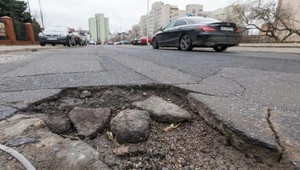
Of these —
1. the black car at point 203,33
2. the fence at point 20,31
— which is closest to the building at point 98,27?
the fence at point 20,31

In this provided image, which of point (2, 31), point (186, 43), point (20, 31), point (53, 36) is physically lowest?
point (186, 43)

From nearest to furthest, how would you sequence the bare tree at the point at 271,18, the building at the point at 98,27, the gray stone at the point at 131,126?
the gray stone at the point at 131,126 → the bare tree at the point at 271,18 → the building at the point at 98,27

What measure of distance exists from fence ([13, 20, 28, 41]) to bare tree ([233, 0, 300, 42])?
72.7ft

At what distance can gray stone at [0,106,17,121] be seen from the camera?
1203 mm

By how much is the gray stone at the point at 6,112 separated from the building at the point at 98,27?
81.8 metres

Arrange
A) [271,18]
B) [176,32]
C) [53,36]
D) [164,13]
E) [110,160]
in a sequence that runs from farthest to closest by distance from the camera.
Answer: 1. [164,13]
2. [271,18]
3. [53,36]
4. [176,32]
5. [110,160]

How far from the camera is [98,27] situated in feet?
268

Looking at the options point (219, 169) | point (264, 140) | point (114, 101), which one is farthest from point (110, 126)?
point (264, 140)

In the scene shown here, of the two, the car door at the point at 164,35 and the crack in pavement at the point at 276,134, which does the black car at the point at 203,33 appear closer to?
the car door at the point at 164,35

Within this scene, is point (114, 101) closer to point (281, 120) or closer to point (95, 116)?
point (95, 116)

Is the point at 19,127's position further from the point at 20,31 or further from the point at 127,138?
the point at 20,31

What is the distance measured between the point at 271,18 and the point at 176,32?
1806 cm

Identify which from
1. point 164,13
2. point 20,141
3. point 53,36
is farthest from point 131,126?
point 164,13

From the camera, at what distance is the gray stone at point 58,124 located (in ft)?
3.68
